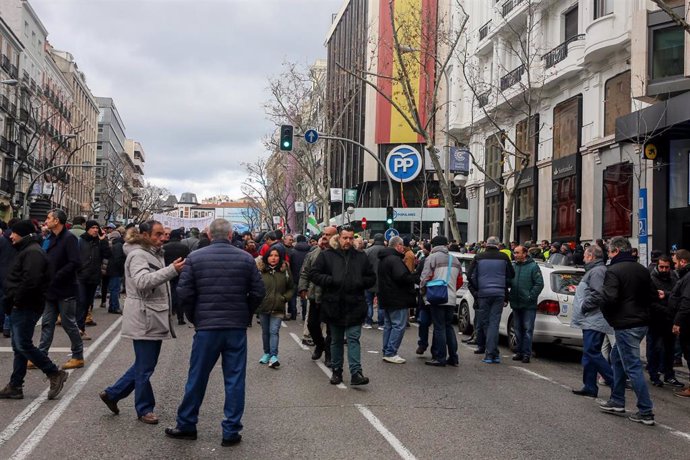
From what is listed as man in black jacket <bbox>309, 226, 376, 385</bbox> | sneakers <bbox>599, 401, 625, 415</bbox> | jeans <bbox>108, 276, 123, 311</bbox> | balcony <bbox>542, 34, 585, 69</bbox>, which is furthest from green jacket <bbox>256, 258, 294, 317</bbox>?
balcony <bbox>542, 34, 585, 69</bbox>

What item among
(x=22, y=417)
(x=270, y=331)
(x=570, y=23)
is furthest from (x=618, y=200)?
(x=22, y=417)

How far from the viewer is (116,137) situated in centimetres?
11362

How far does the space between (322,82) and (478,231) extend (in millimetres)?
12673

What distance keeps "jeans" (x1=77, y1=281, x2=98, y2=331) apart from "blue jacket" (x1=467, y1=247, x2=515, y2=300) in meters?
6.53

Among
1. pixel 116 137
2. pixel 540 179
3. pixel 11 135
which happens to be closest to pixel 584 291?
pixel 540 179

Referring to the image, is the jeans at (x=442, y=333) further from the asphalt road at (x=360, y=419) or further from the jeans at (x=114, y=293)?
the jeans at (x=114, y=293)

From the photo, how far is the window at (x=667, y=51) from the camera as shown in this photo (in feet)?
65.4

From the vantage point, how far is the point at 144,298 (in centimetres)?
660

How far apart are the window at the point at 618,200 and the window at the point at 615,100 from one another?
1.47 m

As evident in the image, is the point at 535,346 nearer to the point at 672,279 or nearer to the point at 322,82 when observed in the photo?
the point at 672,279

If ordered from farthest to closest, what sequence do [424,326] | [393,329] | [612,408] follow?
1. [424,326]
2. [393,329]
3. [612,408]

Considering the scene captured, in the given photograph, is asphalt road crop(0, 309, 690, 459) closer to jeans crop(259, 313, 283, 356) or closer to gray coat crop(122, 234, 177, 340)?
jeans crop(259, 313, 283, 356)

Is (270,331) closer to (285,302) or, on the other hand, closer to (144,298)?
(285,302)

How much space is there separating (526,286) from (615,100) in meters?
15.1
